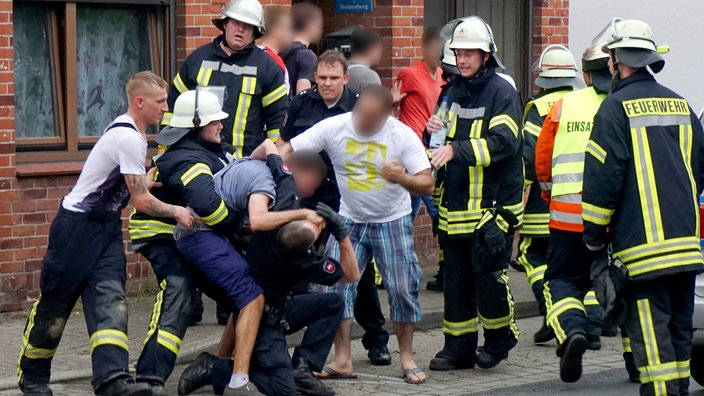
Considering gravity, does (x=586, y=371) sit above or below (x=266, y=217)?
below

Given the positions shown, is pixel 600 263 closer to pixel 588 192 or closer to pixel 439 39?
pixel 588 192

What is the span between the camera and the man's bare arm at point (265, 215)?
8008mm

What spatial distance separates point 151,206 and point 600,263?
2.41 m

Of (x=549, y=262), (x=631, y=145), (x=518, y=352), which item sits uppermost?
(x=631, y=145)

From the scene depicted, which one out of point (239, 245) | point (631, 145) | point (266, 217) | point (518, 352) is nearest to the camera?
point (631, 145)

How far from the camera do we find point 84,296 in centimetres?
810

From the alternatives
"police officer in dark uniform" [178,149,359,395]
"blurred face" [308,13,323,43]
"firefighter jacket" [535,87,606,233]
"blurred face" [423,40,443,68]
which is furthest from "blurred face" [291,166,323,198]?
"blurred face" [423,40,443,68]

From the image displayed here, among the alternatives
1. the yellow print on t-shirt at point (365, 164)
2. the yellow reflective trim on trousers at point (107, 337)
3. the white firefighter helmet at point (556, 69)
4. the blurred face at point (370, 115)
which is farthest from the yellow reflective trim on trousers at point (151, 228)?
the white firefighter helmet at point (556, 69)

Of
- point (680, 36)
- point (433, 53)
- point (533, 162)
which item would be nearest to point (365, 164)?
point (533, 162)

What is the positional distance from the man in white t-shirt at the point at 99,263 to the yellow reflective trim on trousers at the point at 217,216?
10 centimetres

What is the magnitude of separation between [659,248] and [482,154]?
1.92m

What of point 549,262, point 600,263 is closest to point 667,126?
point 600,263

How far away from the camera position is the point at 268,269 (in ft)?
26.9

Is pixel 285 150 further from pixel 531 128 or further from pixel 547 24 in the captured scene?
pixel 547 24
